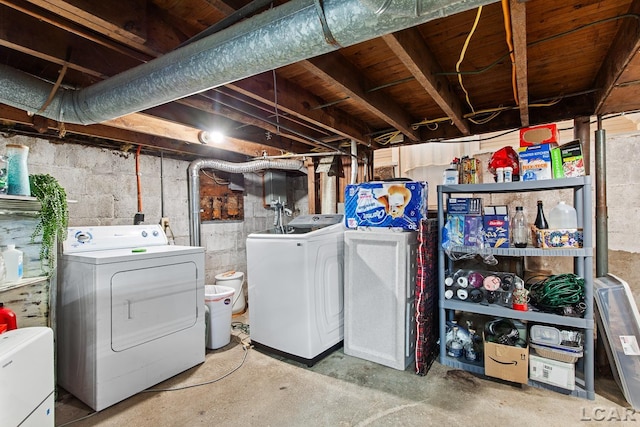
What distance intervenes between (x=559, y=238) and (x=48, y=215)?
3.49 meters

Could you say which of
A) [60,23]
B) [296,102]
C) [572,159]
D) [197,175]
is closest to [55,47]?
[60,23]

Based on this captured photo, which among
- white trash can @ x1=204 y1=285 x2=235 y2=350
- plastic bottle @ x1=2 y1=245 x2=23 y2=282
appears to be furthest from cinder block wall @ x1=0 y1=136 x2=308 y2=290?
white trash can @ x1=204 y1=285 x2=235 y2=350

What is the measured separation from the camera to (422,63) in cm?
174

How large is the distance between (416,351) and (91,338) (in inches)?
88.9

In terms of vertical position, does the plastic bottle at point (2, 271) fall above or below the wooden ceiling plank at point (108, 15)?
below

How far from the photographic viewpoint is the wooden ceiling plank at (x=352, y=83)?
1.75m


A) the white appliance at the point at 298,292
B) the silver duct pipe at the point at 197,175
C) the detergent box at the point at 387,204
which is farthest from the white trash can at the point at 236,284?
the detergent box at the point at 387,204

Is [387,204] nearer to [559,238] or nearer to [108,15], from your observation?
[559,238]

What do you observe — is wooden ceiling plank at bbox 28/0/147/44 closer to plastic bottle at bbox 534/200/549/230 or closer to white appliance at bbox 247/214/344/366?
white appliance at bbox 247/214/344/366

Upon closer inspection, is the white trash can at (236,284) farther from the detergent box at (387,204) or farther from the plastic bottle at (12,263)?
the plastic bottle at (12,263)

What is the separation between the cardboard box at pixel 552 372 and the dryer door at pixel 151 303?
2.56m

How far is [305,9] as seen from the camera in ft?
3.83

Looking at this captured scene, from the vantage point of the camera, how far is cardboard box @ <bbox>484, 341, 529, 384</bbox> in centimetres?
207

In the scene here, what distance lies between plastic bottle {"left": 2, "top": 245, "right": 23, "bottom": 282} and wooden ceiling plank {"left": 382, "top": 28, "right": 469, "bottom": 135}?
2.50m
